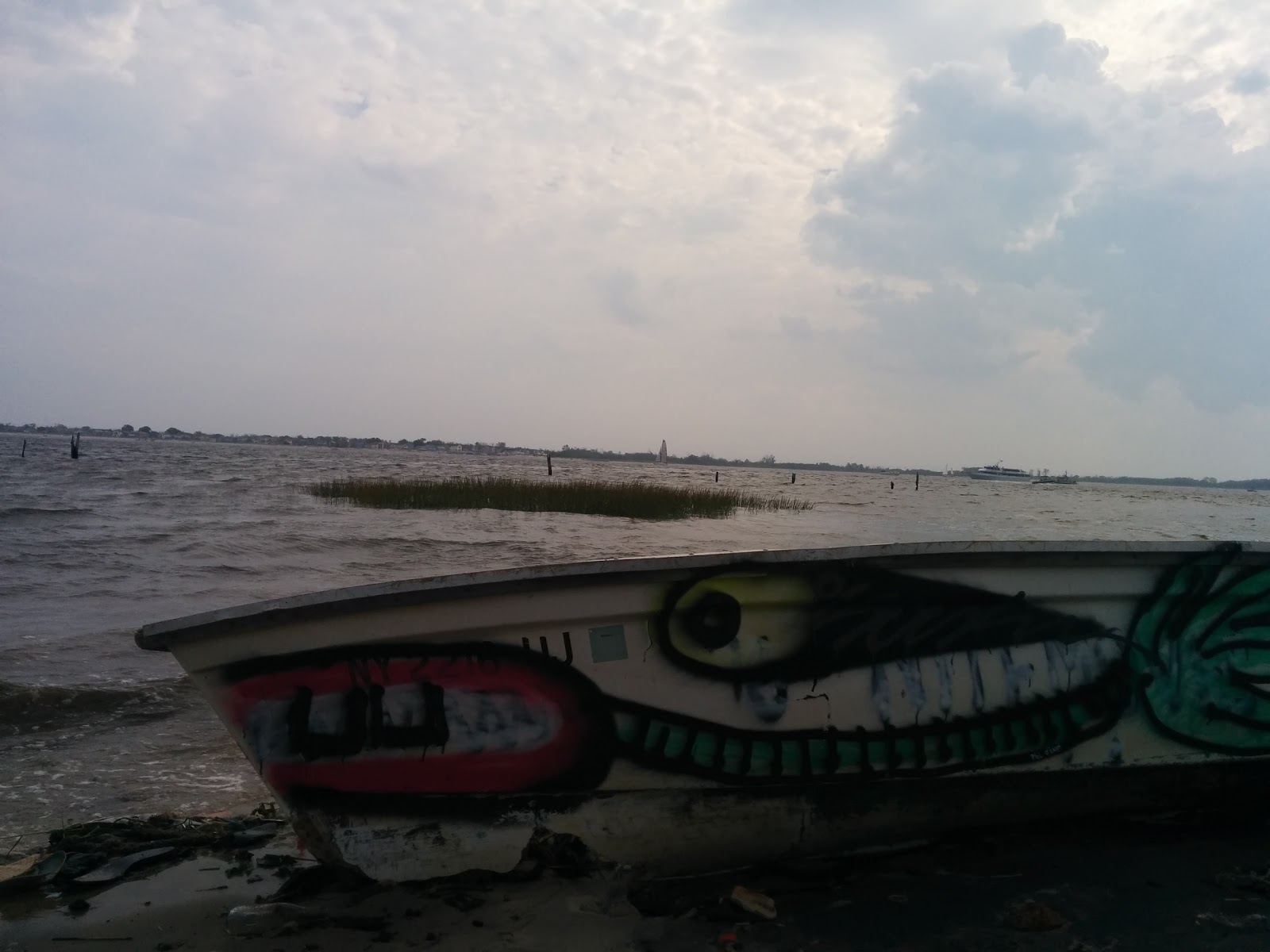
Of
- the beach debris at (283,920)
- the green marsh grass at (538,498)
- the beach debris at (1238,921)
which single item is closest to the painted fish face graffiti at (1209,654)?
the beach debris at (1238,921)

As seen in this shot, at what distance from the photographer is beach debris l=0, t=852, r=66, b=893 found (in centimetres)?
310

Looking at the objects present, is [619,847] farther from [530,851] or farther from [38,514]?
[38,514]

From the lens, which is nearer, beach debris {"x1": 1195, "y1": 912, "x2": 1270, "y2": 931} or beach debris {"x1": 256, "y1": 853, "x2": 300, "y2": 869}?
beach debris {"x1": 1195, "y1": 912, "x2": 1270, "y2": 931}

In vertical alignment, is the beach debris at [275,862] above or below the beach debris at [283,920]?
below

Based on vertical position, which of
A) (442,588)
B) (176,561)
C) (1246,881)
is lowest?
(176,561)

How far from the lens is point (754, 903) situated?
2.83 m

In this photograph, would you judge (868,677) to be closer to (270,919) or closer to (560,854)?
(560,854)

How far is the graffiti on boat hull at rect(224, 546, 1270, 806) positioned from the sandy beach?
32 cm

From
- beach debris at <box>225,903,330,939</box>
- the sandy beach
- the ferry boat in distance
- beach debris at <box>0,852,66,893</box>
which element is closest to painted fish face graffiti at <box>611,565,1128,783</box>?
the sandy beach

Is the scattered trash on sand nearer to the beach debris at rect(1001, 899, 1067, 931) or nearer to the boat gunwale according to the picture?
the boat gunwale

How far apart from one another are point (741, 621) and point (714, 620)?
0.31ft

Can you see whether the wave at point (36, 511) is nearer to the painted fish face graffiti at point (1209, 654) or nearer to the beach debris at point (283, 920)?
the beach debris at point (283, 920)

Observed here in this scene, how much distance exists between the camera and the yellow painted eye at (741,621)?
3150 mm

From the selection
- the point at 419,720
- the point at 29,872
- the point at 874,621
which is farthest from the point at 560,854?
the point at 29,872
